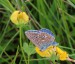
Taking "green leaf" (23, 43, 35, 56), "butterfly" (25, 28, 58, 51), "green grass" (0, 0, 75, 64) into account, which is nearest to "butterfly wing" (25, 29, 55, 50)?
"butterfly" (25, 28, 58, 51)

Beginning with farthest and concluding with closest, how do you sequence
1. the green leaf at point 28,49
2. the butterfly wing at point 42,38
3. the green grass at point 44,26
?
the green grass at point 44,26, the green leaf at point 28,49, the butterfly wing at point 42,38

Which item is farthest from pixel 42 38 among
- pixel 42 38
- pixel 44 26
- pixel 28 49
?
pixel 44 26

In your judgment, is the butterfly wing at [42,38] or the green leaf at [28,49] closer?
the butterfly wing at [42,38]

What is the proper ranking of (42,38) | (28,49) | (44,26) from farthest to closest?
(44,26) < (28,49) < (42,38)

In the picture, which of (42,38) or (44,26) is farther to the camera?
(44,26)

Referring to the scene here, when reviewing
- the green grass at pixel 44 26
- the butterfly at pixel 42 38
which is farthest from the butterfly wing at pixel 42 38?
the green grass at pixel 44 26

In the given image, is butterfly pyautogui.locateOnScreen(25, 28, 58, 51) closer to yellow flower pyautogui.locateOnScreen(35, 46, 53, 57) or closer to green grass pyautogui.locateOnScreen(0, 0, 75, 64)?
yellow flower pyautogui.locateOnScreen(35, 46, 53, 57)

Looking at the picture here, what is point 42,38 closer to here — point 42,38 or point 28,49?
point 42,38

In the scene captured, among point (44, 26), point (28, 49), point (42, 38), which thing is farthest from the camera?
point (44, 26)

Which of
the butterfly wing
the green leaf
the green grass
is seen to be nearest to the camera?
the butterfly wing

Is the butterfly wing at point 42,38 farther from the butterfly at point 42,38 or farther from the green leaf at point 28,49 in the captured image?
the green leaf at point 28,49

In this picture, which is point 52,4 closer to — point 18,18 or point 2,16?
point 2,16
